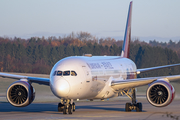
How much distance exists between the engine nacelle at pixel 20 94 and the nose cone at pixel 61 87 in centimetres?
392

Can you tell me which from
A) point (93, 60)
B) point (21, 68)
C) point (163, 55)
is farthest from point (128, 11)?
point (163, 55)

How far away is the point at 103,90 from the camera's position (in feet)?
79.0

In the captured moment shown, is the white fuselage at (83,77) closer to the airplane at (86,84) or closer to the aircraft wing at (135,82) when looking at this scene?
the airplane at (86,84)

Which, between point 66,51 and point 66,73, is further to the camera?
point 66,51

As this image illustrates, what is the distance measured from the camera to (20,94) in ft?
77.0

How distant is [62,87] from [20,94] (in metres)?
4.98

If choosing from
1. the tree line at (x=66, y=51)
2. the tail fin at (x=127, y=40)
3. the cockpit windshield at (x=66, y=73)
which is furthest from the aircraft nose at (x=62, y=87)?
the tree line at (x=66, y=51)

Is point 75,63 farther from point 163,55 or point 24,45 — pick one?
point 24,45

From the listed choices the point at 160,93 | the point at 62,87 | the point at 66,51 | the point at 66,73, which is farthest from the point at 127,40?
the point at 66,51

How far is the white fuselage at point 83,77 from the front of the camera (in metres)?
20.0

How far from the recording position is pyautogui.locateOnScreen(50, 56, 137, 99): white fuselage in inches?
787

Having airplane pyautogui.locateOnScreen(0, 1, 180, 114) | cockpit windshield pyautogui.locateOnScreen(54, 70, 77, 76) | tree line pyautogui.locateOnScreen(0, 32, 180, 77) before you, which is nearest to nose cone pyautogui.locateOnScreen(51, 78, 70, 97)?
airplane pyautogui.locateOnScreen(0, 1, 180, 114)

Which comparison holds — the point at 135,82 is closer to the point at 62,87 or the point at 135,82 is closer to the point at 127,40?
the point at 62,87

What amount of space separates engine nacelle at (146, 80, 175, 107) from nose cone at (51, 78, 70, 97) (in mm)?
5262
